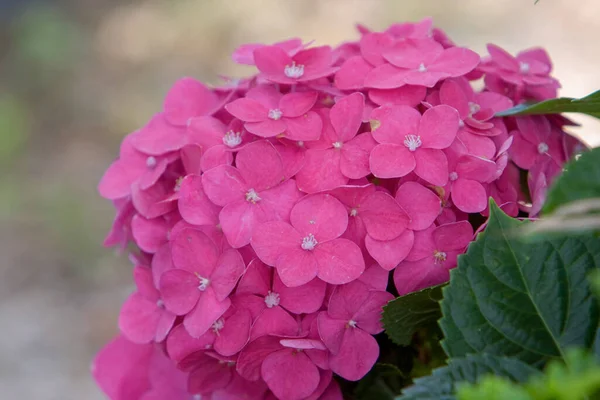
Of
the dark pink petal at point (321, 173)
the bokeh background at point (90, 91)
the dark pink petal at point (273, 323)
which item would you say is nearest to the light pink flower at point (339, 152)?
the dark pink petal at point (321, 173)

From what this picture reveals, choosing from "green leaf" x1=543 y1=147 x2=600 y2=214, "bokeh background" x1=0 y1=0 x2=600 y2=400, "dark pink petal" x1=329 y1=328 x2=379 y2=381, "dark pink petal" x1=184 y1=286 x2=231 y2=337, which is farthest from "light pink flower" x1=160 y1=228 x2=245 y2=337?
"bokeh background" x1=0 y1=0 x2=600 y2=400

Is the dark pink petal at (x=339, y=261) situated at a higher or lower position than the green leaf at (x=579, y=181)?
lower

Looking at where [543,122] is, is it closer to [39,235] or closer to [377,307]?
[377,307]

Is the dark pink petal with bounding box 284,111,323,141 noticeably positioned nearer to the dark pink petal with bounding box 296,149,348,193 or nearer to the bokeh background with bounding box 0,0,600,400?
the dark pink petal with bounding box 296,149,348,193

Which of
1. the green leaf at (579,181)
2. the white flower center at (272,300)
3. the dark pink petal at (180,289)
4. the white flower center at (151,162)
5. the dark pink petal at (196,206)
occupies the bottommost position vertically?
the dark pink petal at (180,289)

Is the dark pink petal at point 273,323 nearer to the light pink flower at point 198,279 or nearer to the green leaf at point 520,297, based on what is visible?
the light pink flower at point 198,279

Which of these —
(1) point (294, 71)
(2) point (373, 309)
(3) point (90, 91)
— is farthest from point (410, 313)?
(3) point (90, 91)

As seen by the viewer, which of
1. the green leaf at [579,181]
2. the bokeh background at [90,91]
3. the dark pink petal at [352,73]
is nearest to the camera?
the green leaf at [579,181]

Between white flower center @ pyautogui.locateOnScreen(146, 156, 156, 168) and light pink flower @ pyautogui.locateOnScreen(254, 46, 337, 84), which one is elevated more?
light pink flower @ pyautogui.locateOnScreen(254, 46, 337, 84)
